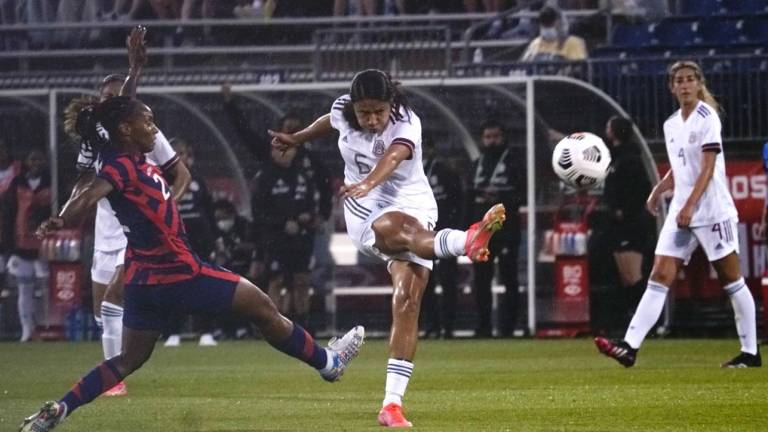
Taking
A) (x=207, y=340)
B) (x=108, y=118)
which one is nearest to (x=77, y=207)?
(x=108, y=118)

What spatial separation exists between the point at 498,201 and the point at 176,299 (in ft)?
31.6

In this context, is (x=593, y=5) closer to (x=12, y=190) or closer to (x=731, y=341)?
(x=731, y=341)

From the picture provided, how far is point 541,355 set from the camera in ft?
49.4

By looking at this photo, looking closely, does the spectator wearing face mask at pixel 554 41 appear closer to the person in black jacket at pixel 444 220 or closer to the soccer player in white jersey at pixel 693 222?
the person in black jacket at pixel 444 220

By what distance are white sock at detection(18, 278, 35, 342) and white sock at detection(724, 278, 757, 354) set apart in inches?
373

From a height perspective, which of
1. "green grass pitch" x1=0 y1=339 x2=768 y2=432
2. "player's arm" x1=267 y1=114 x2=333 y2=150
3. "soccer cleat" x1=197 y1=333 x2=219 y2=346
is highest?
"player's arm" x1=267 y1=114 x2=333 y2=150

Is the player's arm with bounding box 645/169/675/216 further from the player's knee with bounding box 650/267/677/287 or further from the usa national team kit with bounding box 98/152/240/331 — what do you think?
the usa national team kit with bounding box 98/152/240/331

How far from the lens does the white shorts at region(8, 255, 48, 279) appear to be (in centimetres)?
1936

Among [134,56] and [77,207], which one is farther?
[134,56]

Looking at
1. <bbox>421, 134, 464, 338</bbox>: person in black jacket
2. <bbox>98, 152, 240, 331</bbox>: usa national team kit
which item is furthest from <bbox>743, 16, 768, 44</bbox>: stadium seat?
<bbox>98, 152, 240, 331</bbox>: usa national team kit

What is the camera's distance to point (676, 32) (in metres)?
20.5

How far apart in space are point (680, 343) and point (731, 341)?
594 millimetres

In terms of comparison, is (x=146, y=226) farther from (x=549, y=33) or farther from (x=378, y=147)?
(x=549, y=33)

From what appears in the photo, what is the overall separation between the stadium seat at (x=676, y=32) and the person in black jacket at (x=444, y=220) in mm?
3746
